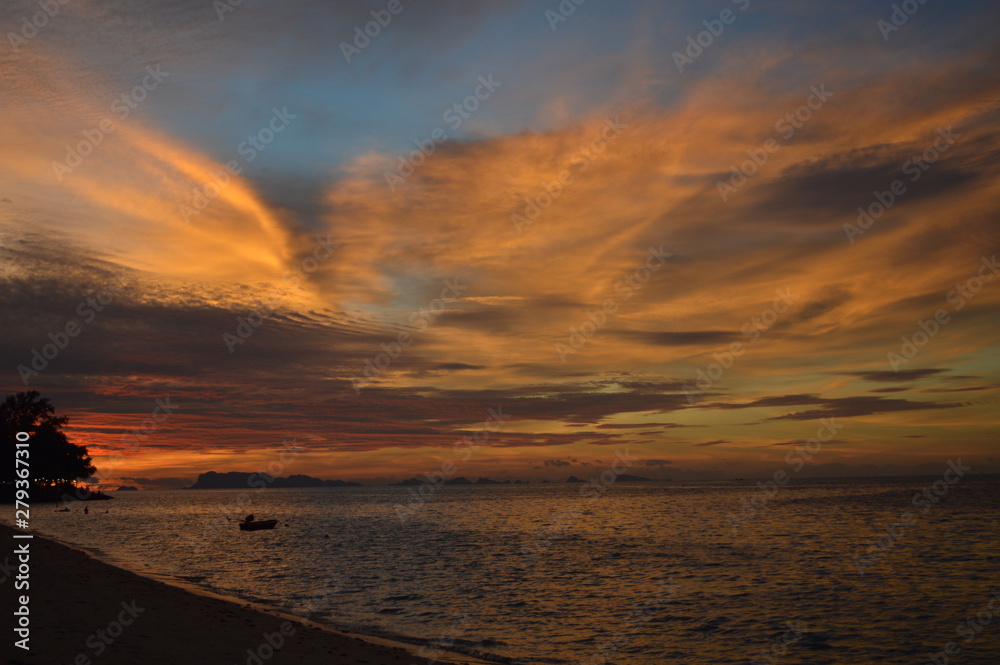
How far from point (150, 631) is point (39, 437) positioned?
15496 centimetres

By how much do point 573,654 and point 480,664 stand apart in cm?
416

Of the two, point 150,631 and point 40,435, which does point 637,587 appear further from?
point 40,435

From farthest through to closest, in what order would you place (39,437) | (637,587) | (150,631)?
(39,437) → (637,587) → (150,631)

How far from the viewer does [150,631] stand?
61.1 ft

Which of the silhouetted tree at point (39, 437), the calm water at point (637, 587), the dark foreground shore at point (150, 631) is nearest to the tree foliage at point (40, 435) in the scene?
the silhouetted tree at point (39, 437)

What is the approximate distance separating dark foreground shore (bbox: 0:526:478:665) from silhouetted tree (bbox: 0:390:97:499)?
136 meters

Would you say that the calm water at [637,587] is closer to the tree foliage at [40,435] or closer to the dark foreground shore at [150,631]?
the dark foreground shore at [150,631]

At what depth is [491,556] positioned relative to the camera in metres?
54.7

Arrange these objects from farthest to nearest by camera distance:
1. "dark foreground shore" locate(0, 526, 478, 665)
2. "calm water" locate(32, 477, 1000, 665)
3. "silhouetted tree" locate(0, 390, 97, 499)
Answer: "silhouetted tree" locate(0, 390, 97, 499), "calm water" locate(32, 477, 1000, 665), "dark foreground shore" locate(0, 526, 478, 665)

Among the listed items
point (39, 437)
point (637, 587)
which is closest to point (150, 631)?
point (637, 587)

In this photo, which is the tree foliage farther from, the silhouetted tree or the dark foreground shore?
the dark foreground shore

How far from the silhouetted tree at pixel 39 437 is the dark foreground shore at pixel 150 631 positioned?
136 meters

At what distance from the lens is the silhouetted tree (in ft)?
452

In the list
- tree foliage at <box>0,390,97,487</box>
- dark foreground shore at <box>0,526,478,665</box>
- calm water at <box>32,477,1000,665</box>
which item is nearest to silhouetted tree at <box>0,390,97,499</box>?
tree foliage at <box>0,390,97,487</box>
